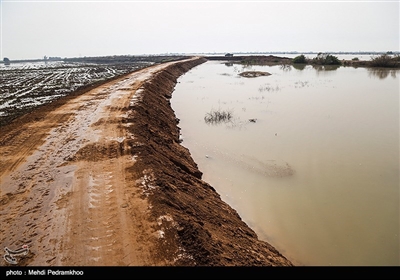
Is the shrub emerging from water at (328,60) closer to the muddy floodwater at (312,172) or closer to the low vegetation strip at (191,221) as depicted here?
the muddy floodwater at (312,172)

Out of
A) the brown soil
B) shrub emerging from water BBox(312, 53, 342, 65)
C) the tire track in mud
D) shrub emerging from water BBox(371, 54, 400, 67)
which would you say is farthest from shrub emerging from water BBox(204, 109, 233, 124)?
shrub emerging from water BBox(312, 53, 342, 65)

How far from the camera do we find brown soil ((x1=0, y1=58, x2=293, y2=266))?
12.7ft

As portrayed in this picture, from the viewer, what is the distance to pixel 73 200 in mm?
5176

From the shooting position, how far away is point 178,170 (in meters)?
7.48

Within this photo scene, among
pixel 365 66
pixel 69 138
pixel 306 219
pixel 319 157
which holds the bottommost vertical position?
pixel 306 219

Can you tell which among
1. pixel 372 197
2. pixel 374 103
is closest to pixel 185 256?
pixel 372 197

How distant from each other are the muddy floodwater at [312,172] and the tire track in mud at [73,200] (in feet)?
10.3

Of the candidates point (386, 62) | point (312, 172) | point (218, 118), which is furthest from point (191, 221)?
point (386, 62)

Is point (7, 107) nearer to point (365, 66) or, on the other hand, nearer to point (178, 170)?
point (178, 170)

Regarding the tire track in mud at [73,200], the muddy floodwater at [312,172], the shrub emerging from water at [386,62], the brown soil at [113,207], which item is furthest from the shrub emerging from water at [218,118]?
the shrub emerging from water at [386,62]

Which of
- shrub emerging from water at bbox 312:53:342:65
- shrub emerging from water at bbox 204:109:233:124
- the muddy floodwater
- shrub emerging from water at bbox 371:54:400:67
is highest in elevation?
shrub emerging from water at bbox 312:53:342:65

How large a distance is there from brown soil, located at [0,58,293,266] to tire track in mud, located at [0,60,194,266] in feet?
0.06

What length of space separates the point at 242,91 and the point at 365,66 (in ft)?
121

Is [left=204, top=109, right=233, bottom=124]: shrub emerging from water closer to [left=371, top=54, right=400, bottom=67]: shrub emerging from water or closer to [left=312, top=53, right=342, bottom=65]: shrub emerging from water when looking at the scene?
[left=371, top=54, right=400, bottom=67]: shrub emerging from water
